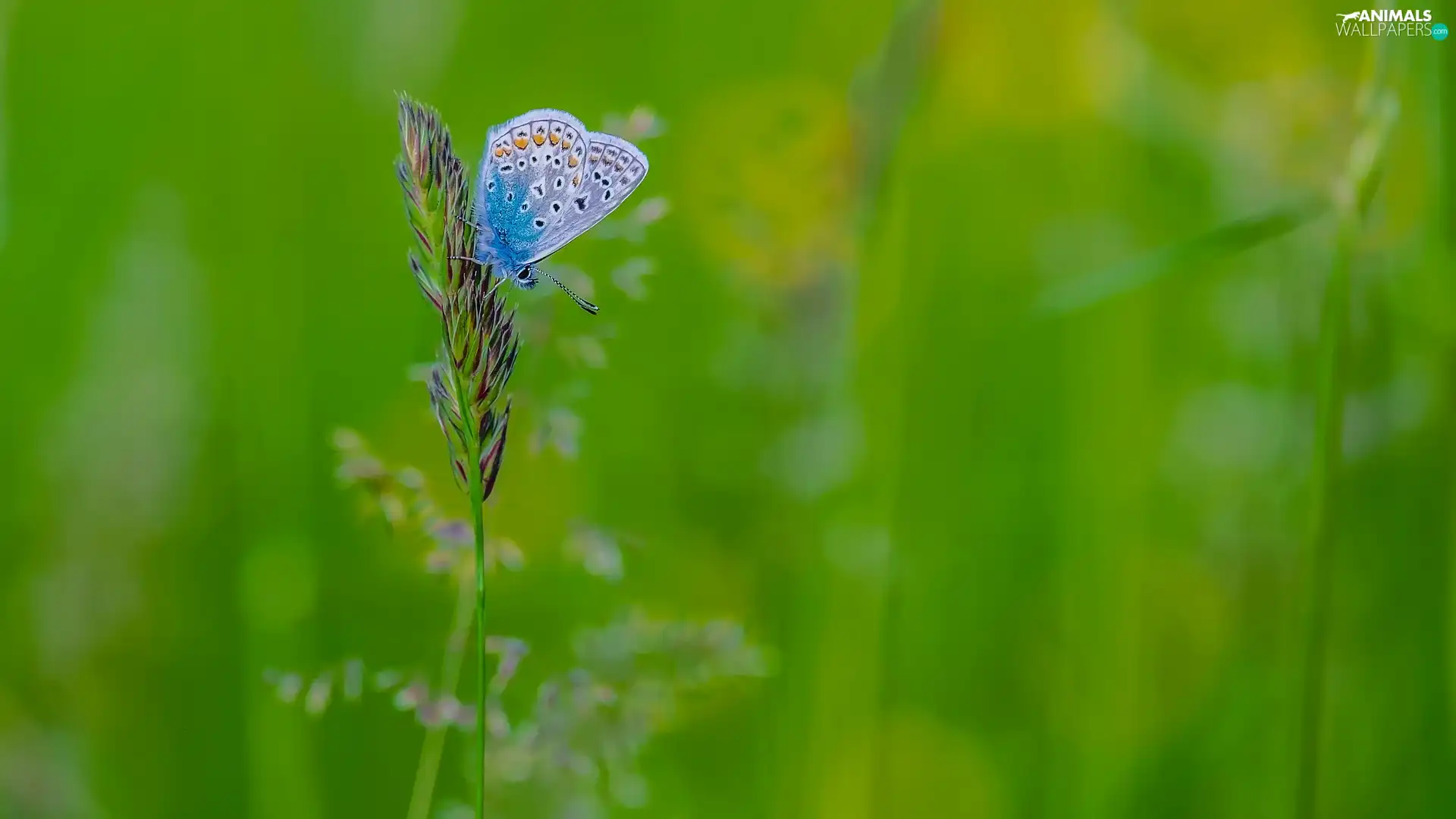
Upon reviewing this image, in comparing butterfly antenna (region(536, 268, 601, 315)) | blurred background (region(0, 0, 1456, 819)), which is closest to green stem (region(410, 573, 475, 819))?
blurred background (region(0, 0, 1456, 819))

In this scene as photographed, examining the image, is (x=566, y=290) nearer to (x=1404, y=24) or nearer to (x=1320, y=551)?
(x=1320, y=551)

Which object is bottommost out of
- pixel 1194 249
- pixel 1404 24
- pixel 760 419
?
pixel 760 419

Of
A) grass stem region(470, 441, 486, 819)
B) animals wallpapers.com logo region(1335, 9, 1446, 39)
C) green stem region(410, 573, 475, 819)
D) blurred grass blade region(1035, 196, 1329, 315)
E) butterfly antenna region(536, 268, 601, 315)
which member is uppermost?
animals wallpapers.com logo region(1335, 9, 1446, 39)

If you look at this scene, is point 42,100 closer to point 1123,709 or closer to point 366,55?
point 366,55

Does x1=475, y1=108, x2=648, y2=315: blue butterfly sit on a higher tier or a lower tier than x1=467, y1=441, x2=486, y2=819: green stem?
higher

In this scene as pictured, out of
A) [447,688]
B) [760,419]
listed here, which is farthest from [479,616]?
→ [760,419]

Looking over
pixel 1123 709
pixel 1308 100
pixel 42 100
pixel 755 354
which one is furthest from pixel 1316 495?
pixel 42 100

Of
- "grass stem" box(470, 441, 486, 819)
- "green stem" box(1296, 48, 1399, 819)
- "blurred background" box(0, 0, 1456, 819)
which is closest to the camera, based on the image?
"grass stem" box(470, 441, 486, 819)

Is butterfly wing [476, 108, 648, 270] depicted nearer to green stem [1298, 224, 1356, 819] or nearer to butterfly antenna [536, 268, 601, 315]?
butterfly antenna [536, 268, 601, 315]
